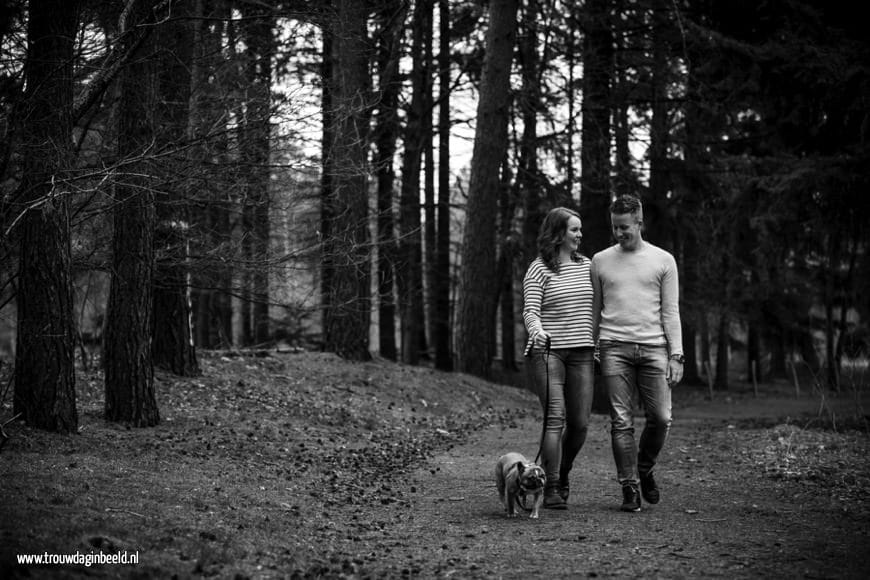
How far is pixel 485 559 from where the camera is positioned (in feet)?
17.3

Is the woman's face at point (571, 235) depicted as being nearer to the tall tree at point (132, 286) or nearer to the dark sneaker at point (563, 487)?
the dark sneaker at point (563, 487)

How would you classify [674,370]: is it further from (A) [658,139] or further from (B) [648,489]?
(A) [658,139]

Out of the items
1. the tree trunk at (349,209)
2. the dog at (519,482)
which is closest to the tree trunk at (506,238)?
the tree trunk at (349,209)

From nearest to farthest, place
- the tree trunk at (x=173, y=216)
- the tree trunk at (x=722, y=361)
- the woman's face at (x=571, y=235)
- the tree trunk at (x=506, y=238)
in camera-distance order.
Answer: the woman's face at (x=571, y=235) → the tree trunk at (x=173, y=216) → the tree trunk at (x=506, y=238) → the tree trunk at (x=722, y=361)

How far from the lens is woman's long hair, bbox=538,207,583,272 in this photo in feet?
22.4

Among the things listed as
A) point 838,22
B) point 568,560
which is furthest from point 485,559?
point 838,22

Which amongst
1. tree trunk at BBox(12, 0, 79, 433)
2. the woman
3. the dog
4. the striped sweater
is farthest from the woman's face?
tree trunk at BBox(12, 0, 79, 433)

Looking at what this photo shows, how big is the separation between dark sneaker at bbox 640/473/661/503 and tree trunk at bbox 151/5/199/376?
4710 mm

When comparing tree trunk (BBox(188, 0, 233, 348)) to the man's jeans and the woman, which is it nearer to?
the woman

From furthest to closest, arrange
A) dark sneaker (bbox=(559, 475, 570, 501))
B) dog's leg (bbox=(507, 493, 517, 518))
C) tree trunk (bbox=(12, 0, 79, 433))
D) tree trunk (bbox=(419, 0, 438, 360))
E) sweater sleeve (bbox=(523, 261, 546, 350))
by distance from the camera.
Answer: tree trunk (bbox=(419, 0, 438, 360)), tree trunk (bbox=(12, 0, 79, 433)), dark sneaker (bbox=(559, 475, 570, 501)), sweater sleeve (bbox=(523, 261, 546, 350)), dog's leg (bbox=(507, 493, 517, 518))

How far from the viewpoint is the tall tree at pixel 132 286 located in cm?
935

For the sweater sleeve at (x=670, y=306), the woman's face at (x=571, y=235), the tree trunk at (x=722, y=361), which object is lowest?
the tree trunk at (x=722, y=361)

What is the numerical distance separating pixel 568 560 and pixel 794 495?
3552 millimetres

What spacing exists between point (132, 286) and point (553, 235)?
5145 mm
